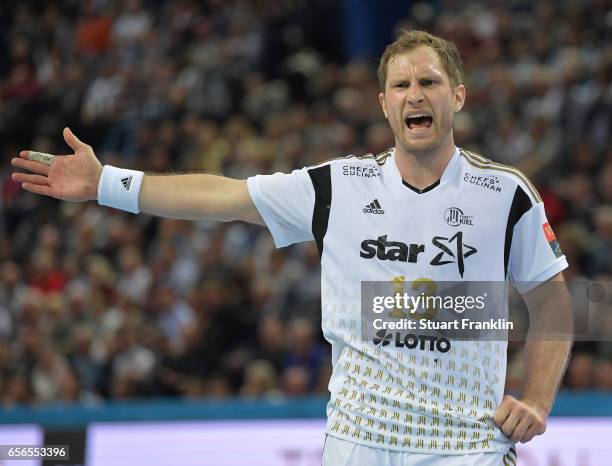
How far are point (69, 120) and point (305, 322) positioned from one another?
24.3 feet

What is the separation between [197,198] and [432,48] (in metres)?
1.18

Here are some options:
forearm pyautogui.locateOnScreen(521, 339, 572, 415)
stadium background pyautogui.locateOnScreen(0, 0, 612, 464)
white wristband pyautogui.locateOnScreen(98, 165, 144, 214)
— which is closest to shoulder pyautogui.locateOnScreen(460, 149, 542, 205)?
forearm pyautogui.locateOnScreen(521, 339, 572, 415)

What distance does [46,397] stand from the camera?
12445 millimetres

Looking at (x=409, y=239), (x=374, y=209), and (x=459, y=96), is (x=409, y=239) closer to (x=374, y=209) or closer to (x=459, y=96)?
(x=374, y=209)

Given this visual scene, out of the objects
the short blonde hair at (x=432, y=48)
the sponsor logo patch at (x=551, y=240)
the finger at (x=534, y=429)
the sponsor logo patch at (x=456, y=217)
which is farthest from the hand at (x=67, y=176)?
the finger at (x=534, y=429)

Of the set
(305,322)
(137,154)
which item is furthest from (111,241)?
(305,322)

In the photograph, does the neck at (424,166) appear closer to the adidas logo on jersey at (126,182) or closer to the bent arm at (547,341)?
the bent arm at (547,341)

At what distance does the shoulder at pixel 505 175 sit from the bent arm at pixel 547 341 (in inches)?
14.3

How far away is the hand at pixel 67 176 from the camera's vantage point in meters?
4.56

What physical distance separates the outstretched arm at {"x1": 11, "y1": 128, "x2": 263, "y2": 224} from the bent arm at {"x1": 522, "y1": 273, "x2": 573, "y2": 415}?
1248mm

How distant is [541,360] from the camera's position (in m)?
4.32

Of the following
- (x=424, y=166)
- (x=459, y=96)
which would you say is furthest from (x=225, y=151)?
(x=424, y=166)

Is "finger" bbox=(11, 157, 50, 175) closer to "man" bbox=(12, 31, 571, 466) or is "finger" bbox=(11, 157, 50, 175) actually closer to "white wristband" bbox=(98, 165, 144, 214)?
"man" bbox=(12, 31, 571, 466)

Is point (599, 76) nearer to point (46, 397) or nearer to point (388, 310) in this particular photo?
point (46, 397)
